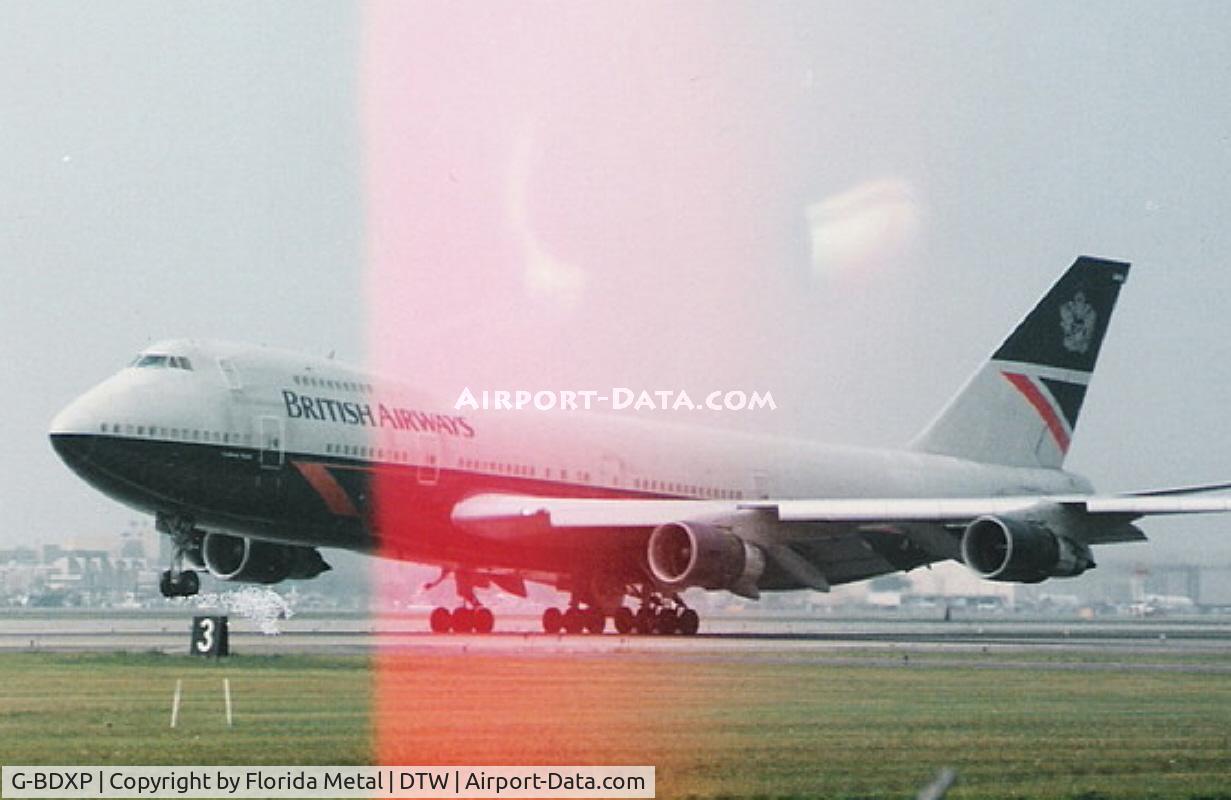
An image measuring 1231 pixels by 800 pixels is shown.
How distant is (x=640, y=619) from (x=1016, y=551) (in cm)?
910

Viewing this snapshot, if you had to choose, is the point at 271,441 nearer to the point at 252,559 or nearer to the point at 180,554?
the point at 180,554

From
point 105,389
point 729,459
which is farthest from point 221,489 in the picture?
point 729,459

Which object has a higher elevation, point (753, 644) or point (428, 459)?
point (428, 459)

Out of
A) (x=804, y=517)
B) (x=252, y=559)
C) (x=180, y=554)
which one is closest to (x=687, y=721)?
(x=180, y=554)

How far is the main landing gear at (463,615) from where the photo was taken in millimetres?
50781

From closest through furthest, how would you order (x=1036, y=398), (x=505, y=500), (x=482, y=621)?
(x=505, y=500) → (x=482, y=621) → (x=1036, y=398)

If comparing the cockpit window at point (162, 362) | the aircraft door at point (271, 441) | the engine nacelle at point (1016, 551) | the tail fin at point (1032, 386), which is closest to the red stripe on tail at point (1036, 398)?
the tail fin at point (1032, 386)

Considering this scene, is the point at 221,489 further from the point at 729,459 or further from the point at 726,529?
the point at 729,459

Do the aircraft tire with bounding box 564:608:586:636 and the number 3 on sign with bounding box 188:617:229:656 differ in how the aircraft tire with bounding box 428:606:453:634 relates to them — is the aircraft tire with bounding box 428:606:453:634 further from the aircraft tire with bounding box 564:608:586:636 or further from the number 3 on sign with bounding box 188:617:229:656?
the number 3 on sign with bounding box 188:617:229:656

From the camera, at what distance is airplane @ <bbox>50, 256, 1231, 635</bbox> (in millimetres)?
43875

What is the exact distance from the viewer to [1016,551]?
46.5 metres

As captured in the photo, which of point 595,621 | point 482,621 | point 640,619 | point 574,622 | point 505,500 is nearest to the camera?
point 505,500

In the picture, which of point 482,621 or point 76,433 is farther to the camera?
point 482,621

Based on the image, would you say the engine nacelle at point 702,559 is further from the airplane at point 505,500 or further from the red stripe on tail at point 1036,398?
the red stripe on tail at point 1036,398
